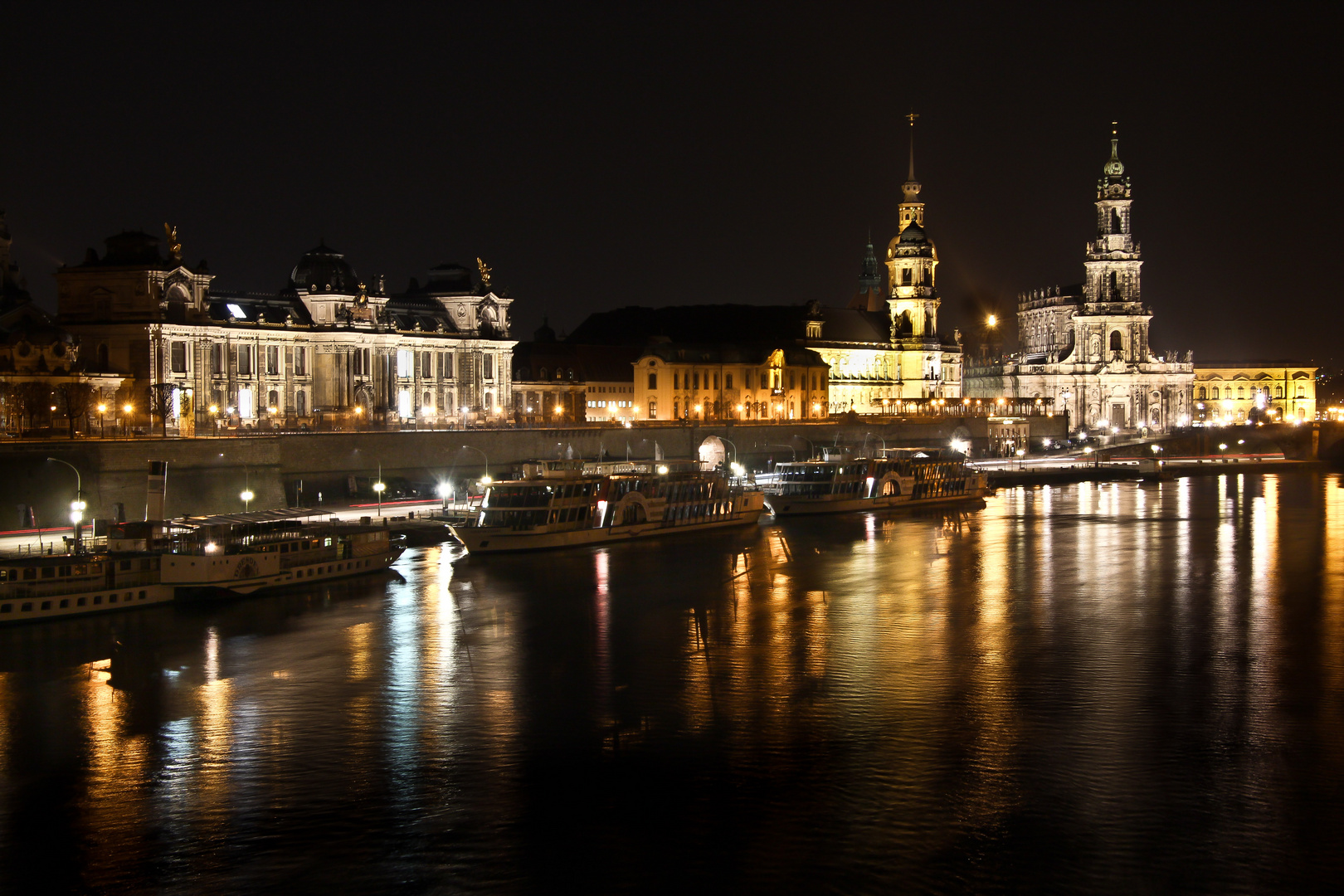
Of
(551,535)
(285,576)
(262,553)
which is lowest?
(285,576)

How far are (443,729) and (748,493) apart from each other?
4203cm

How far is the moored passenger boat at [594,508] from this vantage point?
182 ft

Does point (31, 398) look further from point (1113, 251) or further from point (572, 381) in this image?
point (1113, 251)

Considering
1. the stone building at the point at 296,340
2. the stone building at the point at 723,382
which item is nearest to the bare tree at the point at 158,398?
the stone building at the point at 296,340

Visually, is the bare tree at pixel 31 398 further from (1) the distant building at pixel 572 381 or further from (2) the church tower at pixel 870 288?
(2) the church tower at pixel 870 288

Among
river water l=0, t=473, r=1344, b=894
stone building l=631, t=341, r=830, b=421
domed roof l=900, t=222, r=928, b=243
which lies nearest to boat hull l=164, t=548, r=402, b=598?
river water l=0, t=473, r=1344, b=894

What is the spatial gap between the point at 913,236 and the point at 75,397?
100 meters

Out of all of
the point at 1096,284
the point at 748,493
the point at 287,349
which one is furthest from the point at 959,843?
the point at 1096,284

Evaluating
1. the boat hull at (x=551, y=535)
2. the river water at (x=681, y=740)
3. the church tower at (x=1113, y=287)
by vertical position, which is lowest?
the river water at (x=681, y=740)

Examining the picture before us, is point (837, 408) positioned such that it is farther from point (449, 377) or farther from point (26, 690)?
point (26, 690)

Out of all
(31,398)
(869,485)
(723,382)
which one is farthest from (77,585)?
(723,382)

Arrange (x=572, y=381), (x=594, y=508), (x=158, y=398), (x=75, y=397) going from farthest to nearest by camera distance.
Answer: (x=572, y=381) → (x=158, y=398) → (x=75, y=397) → (x=594, y=508)

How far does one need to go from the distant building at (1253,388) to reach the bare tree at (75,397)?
13372 cm

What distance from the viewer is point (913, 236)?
147 m
